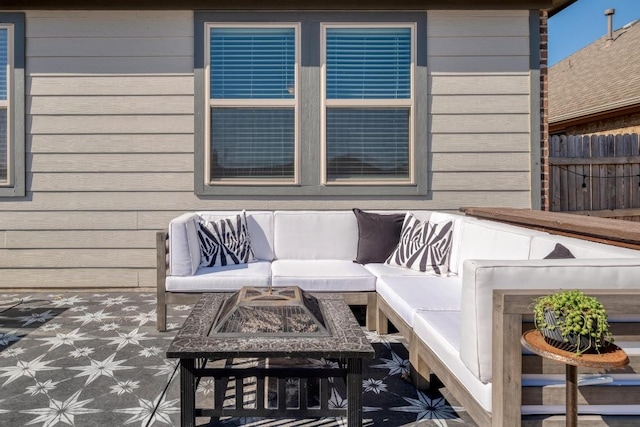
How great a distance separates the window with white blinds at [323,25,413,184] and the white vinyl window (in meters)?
3.24

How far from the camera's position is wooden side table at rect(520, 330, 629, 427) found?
3.89 ft

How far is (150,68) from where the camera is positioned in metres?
4.23

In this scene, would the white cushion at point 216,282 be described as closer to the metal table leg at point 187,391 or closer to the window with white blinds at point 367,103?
the metal table leg at point 187,391

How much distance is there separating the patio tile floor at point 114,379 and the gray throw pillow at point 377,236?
75 centimetres

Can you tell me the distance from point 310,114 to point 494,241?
7.64 feet

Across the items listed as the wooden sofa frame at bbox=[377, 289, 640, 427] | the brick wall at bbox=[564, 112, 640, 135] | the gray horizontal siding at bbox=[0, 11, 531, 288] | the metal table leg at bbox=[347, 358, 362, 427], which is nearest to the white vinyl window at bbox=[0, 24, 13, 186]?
the gray horizontal siding at bbox=[0, 11, 531, 288]

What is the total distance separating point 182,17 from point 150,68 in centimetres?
62

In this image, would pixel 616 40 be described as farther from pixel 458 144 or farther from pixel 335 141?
pixel 335 141

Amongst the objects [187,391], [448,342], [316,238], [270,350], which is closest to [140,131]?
[316,238]

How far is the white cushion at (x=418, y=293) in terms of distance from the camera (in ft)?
7.66

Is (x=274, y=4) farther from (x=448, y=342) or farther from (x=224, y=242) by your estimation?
(x=448, y=342)

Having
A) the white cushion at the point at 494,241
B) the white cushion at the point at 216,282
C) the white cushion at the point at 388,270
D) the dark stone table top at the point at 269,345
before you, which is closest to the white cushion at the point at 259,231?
the white cushion at the point at 216,282

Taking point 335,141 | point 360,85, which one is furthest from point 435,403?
point 360,85

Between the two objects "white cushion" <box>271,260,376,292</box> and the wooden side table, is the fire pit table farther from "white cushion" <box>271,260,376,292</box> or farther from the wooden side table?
"white cushion" <box>271,260,376,292</box>
